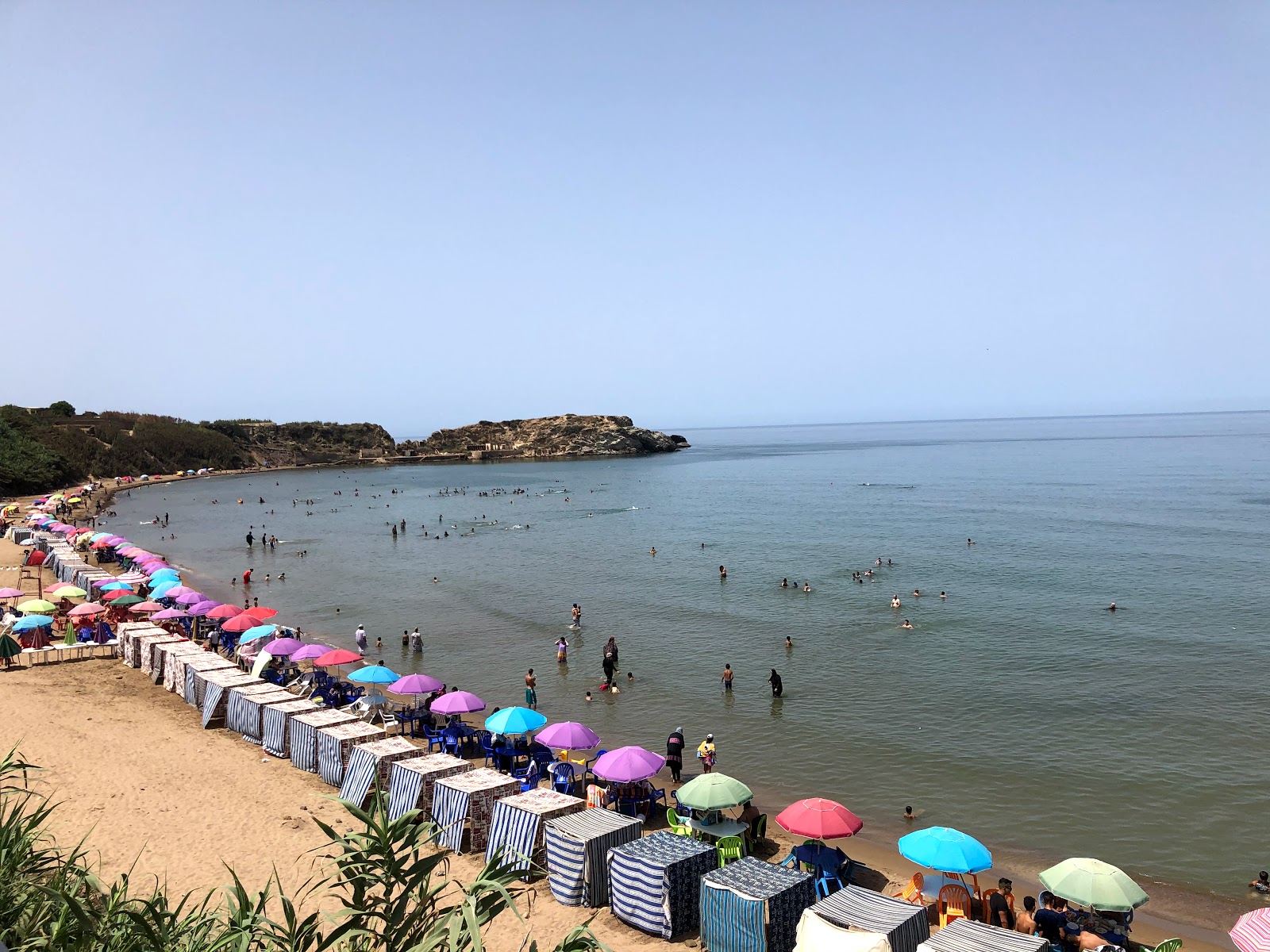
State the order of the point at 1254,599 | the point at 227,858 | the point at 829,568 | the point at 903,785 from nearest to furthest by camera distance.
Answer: the point at 227,858 → the point at 903,785 → the point at 1254,599 → the point at 829,568

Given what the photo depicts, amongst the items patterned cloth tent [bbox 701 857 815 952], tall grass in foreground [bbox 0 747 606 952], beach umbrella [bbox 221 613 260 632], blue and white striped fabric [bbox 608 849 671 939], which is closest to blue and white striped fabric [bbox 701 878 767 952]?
patterned cloth tent [bbox 701 857 815 952]

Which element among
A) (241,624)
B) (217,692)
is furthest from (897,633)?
(241,624)

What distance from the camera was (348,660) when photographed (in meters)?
23.2

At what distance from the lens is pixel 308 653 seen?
2331 centimetres

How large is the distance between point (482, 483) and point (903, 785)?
104m

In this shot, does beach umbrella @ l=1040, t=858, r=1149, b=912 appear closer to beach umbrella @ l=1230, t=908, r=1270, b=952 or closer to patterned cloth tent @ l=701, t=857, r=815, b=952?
beach umbrella @ l=1230, t=908, r=1270, b=952

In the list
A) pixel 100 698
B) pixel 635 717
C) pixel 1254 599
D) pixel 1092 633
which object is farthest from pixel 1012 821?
pixel 1254 599

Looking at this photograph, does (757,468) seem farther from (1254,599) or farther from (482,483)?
(1254,599)

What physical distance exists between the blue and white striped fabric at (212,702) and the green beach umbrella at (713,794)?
41.4 ft

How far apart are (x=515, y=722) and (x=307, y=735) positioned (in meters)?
4.60

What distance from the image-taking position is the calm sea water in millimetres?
18078

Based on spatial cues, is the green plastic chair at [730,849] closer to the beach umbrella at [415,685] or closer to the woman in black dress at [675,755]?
the woman in black dress at [675,755]

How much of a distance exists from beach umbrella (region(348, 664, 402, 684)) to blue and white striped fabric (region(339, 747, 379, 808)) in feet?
16.8

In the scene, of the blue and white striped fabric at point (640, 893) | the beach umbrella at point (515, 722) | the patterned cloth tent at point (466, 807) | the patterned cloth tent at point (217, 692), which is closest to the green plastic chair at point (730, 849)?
the blue and white striped fabric at point (640, 893)
